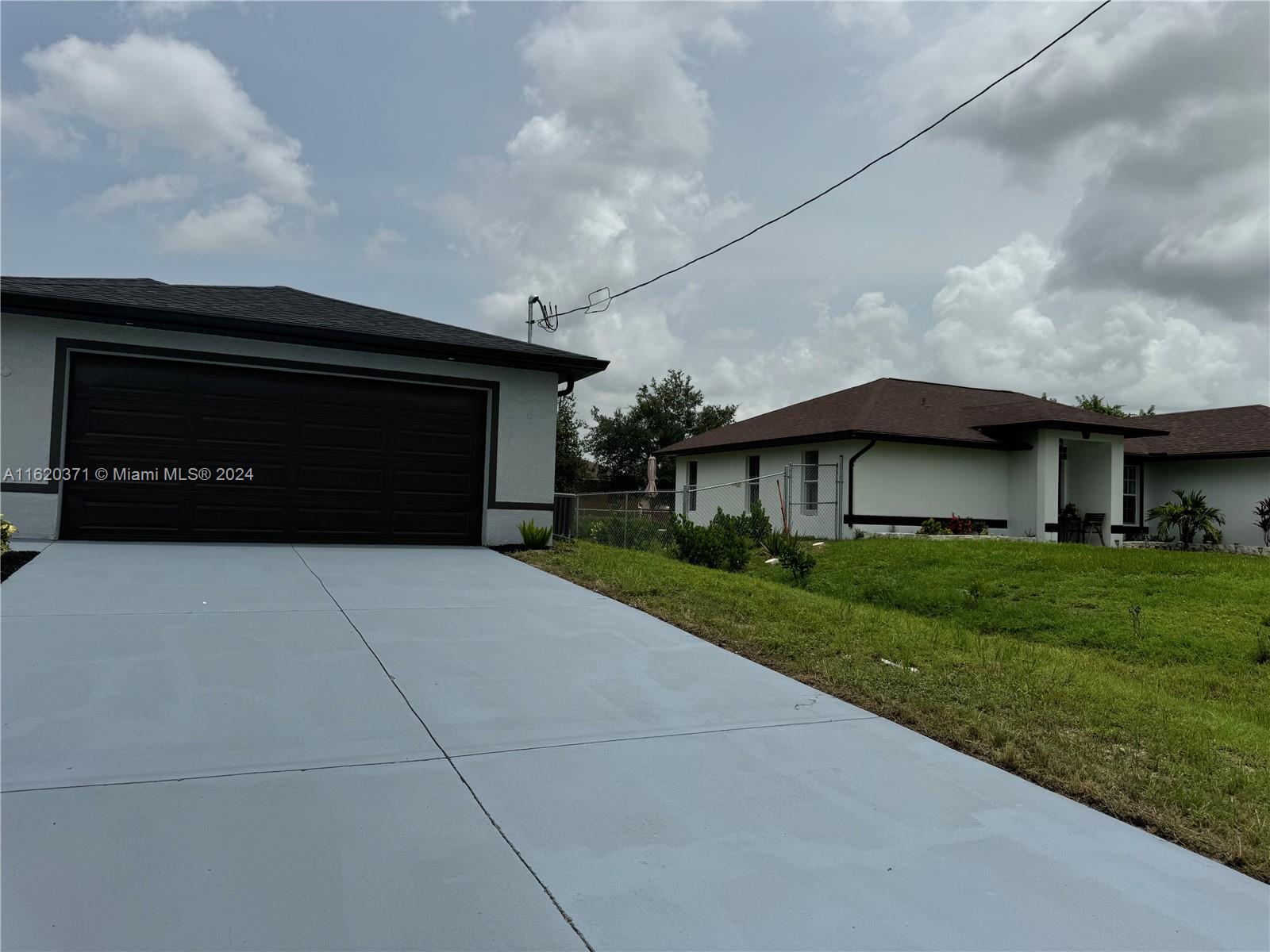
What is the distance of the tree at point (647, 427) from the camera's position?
41.8 meters

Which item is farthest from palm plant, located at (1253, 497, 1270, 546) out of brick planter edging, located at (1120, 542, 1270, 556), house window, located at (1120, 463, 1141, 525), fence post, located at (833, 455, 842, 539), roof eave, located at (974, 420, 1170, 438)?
fence post, located at (833, 455, 842, 539)

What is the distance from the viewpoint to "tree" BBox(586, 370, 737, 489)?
137ft

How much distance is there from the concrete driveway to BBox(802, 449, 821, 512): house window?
1459 centimetres

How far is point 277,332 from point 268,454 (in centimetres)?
169

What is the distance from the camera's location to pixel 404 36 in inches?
488

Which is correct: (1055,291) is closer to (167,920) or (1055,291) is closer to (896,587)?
(896,587)

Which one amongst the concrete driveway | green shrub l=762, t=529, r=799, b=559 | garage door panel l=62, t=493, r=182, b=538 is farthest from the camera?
green shrub l=762, t=529, r=799, b=559

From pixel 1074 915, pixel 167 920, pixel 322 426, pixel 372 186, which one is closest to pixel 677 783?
pixel 1074 915

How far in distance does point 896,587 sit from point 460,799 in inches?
342

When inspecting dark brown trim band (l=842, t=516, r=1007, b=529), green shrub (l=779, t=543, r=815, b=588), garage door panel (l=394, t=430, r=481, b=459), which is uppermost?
garage door panel (l=394, t=430, r=481, b=459)

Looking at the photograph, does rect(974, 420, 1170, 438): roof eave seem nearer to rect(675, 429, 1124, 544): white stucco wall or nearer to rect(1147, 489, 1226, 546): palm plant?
rect(675, 429, 1124, 544): white stucco wall

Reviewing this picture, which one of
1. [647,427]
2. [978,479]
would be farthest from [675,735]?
[647,427]

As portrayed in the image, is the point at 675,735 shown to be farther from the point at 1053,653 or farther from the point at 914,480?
the point at 914,480

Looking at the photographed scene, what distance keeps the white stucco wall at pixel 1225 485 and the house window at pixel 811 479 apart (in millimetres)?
10042
